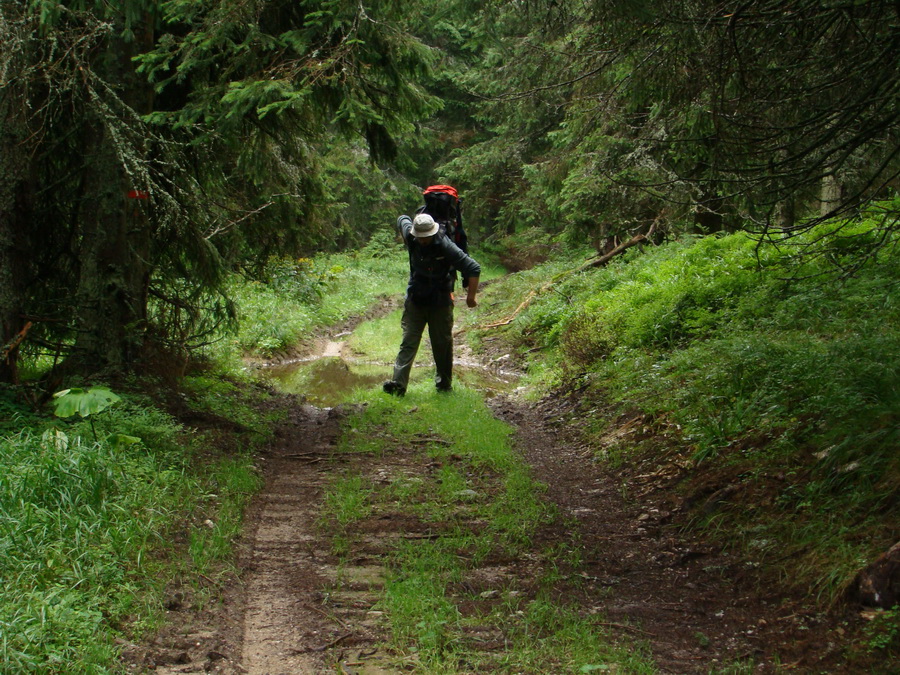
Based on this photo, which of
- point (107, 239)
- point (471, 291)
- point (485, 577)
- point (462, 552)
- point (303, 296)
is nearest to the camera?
point (485, 577)

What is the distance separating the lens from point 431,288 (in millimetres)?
9109

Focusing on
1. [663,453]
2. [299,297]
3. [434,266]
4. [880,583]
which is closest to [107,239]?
[434,266]

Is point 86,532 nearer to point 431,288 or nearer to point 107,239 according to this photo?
point 107,239

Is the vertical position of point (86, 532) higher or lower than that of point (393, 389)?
higher

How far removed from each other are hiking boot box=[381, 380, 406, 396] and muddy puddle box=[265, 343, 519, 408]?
3.97 feet

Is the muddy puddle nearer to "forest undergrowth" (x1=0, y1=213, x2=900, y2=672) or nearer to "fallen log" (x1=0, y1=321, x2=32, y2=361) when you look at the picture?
"forest undergrowth" (x1=0, y1=213, x2=900, y2=672)

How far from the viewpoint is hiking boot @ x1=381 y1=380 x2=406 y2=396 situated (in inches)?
373

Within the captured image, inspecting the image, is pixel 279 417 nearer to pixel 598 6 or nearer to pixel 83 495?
pixel 83 495

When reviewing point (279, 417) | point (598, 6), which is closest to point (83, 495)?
point (279, 417)

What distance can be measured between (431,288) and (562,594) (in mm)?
5588

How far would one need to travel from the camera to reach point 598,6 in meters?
5.34

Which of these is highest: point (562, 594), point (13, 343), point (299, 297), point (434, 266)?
point (434, 266)

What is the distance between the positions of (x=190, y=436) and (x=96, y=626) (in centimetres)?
317

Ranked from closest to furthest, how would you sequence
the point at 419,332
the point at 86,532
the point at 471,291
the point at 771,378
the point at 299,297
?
the point at 86,532 → the point at 771,378 → the point at 471,291 → the point at 419,332 → the point at 299,297
